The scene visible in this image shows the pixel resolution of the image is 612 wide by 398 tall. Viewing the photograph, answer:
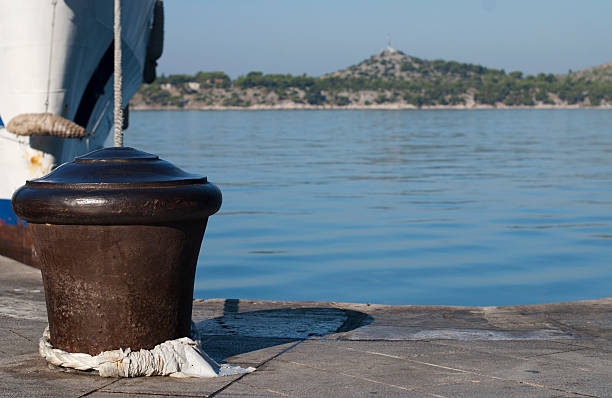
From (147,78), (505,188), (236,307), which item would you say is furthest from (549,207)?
(236,307)

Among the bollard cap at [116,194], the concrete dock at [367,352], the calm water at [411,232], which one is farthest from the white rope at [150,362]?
the calm water at [411,232]

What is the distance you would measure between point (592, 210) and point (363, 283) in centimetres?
982

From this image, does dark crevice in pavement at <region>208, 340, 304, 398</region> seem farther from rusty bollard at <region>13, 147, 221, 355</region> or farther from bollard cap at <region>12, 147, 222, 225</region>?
bollard cap at <region>12, 147, 222, 225</region>

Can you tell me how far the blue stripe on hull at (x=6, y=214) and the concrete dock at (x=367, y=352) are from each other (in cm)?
538

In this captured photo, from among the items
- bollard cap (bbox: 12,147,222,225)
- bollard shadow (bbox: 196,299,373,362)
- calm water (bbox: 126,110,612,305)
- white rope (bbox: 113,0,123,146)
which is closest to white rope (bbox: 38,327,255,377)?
bollard shadow (bbox: 196,299,373,362)

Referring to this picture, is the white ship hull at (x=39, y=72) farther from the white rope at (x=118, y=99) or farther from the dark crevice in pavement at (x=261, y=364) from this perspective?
the dark crevice in pavement at (x=261, y=364)

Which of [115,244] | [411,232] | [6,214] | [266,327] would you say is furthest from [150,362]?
[411,232]

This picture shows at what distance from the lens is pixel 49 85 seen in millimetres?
12062

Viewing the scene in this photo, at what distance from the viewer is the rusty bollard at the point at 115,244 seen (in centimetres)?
441

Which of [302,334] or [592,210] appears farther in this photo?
[592,210]

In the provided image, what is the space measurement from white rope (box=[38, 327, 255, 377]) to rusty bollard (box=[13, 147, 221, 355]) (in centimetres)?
6

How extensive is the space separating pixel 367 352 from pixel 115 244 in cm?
157

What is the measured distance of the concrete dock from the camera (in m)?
4.23

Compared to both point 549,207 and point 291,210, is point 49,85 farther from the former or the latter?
point 549,207
